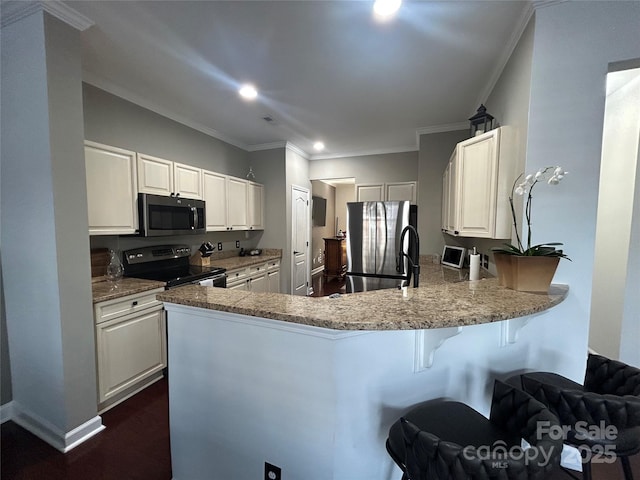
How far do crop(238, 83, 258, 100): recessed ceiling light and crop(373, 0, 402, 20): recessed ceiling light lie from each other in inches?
53.1

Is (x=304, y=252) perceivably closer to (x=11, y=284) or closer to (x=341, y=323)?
(x=11, y=284)

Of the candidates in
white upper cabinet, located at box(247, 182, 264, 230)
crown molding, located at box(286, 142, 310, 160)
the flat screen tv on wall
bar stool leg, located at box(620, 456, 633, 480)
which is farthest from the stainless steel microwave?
bar stool leg, located at box(620, 456, 633, 480)

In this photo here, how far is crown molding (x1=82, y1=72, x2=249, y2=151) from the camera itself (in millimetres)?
2363

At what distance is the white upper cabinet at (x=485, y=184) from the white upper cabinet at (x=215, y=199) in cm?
288

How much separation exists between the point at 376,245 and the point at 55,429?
10.5 feet

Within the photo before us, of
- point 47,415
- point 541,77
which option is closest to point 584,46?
point 541,77

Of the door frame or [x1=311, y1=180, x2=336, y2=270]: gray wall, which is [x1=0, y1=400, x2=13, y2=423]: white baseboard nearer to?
the door frame

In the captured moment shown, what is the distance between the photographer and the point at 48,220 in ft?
5.28

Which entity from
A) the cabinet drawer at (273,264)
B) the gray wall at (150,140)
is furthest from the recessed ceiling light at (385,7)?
the cabinet drawer at (273,264)

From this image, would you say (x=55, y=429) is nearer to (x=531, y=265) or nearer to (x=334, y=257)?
(x=531, y=265)

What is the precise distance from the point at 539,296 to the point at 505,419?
582 millimetres

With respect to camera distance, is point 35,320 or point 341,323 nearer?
point 341,323

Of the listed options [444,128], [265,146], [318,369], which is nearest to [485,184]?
[318,369]

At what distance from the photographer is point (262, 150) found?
14.6ft
